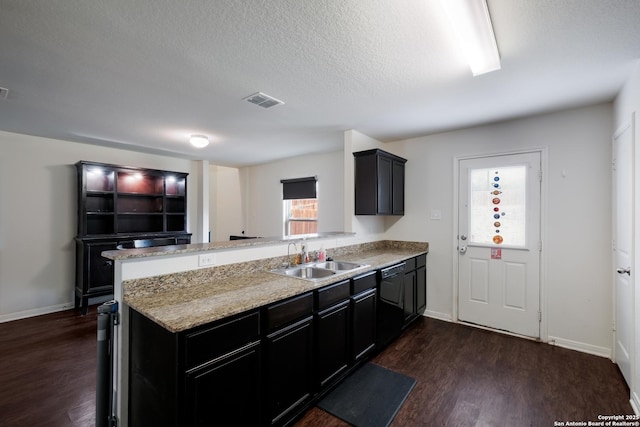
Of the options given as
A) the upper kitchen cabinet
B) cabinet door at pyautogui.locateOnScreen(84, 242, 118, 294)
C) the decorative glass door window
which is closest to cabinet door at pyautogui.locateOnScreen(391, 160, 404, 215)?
the upper kitchen cabinet

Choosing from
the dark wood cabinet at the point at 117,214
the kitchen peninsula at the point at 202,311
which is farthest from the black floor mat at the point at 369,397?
the dark wood cabinet at the point at 117,214

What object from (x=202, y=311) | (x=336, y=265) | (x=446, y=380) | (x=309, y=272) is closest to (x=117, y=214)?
(x=309, y=272)

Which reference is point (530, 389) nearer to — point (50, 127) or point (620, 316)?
point (620, 316)

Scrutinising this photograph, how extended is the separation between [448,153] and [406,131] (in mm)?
619

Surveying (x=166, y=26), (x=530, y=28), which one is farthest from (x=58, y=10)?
(x=530, y=28)

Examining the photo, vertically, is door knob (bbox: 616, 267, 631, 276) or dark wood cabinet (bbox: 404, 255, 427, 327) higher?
door knob (bbox: 616, 267, 631, 276)

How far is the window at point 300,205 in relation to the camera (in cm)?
545

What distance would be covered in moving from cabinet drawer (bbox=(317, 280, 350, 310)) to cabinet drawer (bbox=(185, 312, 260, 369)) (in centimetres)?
59

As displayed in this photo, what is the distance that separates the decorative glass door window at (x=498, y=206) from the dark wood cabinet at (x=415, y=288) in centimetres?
70

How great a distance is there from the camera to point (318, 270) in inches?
107

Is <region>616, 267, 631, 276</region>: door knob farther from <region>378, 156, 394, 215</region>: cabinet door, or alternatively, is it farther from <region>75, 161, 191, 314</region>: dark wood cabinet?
<region>75, 161, 191, 314</region>: dark wood cabinet

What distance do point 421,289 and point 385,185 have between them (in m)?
1.44

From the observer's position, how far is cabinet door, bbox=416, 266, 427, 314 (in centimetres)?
358

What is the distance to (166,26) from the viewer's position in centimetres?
163
